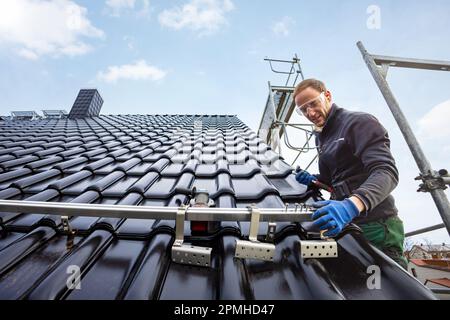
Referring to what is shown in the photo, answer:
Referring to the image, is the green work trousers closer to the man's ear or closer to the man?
the man

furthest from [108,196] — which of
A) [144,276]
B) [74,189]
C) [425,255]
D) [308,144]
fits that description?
[425,255]

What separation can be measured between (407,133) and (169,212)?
8.69 feet

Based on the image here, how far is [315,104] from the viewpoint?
207 cm

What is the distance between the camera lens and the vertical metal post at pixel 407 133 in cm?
183

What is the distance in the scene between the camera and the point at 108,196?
2012 millimetres

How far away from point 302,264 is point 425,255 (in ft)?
58.7

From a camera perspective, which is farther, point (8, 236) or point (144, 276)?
point (8, 236)

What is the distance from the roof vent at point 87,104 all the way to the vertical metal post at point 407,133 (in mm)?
9668

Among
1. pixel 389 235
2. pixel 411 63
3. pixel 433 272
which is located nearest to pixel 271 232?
pixel 389 235

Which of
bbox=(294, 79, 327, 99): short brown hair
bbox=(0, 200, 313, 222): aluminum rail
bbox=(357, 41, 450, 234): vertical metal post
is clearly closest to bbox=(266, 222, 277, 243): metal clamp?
bbox=(0, 200, 313, 222): aluminum rail

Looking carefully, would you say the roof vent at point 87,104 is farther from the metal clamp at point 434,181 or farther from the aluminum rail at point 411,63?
the metal clamp at point 434,181

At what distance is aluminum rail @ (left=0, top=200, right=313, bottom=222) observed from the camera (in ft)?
4.04

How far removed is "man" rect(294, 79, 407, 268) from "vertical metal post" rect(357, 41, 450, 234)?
602mm

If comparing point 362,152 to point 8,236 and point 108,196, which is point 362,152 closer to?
point 108,196
